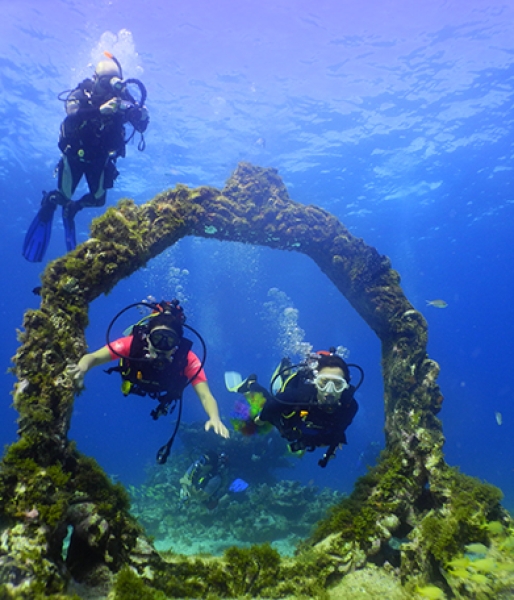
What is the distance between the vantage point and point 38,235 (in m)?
7.45

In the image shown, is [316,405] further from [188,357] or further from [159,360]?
[159,360]

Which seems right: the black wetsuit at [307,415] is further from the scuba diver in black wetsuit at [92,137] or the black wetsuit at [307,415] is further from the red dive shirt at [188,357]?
the scuba diver in black wetsuit at [92,137]

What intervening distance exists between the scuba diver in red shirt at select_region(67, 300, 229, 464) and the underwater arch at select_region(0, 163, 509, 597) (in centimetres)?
57

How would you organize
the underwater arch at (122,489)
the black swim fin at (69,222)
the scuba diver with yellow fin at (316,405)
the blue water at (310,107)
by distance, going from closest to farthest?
the underwater arch at (122,489) < the scuba diver with yellow fin at (316,405) < the black swim fin at (69,222) < the blue water at (310,107)

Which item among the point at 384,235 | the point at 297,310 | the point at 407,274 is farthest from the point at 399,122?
the point at 297,310

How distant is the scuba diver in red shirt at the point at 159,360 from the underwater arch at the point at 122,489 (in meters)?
0.57

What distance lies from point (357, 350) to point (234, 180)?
94784mm

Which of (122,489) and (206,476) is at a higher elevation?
(206,476)

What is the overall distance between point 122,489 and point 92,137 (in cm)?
635

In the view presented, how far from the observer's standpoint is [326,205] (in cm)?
2911

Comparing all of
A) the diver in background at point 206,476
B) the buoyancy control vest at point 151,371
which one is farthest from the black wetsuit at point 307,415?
the diver in background at point 206,476

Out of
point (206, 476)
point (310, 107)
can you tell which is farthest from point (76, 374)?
point (310, 107)

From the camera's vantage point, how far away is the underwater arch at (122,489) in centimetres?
336

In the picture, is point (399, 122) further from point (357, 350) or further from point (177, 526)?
point (357, 350)
